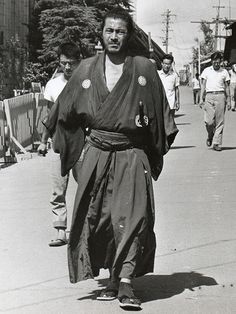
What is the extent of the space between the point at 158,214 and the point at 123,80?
3998 mm

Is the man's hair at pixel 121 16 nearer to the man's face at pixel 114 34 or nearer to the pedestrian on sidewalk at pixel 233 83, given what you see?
the man's face at pixel 114 34

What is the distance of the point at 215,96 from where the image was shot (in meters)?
17.5

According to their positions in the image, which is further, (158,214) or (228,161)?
(228,161)

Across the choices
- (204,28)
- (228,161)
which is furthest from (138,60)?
(204,28)

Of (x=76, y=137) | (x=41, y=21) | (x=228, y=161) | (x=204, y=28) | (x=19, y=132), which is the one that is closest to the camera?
(x=76, y=137)

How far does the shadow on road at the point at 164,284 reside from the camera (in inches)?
249

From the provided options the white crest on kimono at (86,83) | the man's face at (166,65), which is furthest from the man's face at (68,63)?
the man's face at (166,65)

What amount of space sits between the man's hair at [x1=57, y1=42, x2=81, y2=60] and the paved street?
5.42 feet

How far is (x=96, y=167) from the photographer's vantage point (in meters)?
6.21

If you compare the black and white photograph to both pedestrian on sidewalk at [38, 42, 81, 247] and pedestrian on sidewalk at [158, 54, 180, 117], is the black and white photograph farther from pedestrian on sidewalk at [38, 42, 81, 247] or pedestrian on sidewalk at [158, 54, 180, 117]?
pedestrian on sidewalk at [158, 54, 180, 117]

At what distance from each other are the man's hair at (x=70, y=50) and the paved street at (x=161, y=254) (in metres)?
1.65

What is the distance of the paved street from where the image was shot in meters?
6.12

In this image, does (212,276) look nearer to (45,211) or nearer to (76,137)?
(76,137)

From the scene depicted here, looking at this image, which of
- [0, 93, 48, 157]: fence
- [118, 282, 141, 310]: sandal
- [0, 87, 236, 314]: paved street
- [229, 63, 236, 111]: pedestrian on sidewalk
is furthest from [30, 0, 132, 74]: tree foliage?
[118, 282, 141, 310]: sandal
